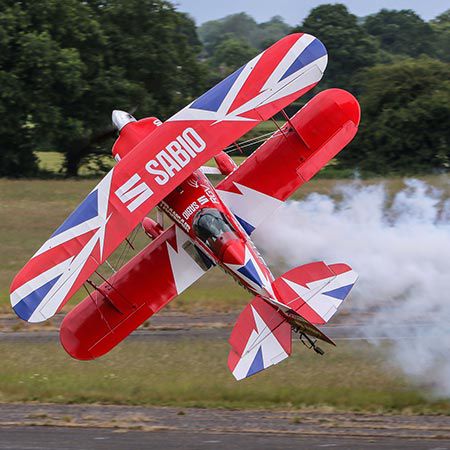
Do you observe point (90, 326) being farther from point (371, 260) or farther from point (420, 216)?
point (420, 216)

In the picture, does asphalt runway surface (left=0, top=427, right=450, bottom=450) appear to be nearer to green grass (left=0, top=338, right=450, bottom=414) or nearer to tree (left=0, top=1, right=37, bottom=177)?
green grass (left=0, top=338, right=450, bottom=414)

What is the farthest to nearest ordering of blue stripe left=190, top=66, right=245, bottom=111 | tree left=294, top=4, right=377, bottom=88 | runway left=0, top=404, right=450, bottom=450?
tree left=294, top=4, right=377, bottom=88 < blue stripe left=190, top=66, right=245, bottom=111 < runway left=0, top=404, right=450, bottom=450

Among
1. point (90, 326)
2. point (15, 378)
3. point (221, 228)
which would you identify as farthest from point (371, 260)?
point (15, 378)

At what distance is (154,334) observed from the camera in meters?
17.0

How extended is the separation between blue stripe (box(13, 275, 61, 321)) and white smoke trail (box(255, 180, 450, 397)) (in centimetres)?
497

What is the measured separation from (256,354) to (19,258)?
1267 cm

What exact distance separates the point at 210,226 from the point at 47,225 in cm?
1383

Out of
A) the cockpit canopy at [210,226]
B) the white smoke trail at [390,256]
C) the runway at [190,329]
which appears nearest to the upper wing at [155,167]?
the cockpit canopy at [210,226]

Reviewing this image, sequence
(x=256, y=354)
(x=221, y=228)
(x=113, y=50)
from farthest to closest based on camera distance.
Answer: (x=113, y=50) → (x=221, y=228) → (x=256, y=354)

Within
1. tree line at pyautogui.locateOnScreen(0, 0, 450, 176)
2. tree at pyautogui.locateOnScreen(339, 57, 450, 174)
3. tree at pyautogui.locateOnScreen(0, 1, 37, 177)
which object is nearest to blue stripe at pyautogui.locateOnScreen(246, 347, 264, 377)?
tree line at pyautogui.locateOnScreen(0, 0, 450, 176)

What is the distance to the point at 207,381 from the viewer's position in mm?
13906

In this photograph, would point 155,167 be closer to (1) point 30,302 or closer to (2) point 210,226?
(2) point 210,226

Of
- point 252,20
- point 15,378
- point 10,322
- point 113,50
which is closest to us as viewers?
point 15,378

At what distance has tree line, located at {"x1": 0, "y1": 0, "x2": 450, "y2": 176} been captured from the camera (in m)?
32.7
